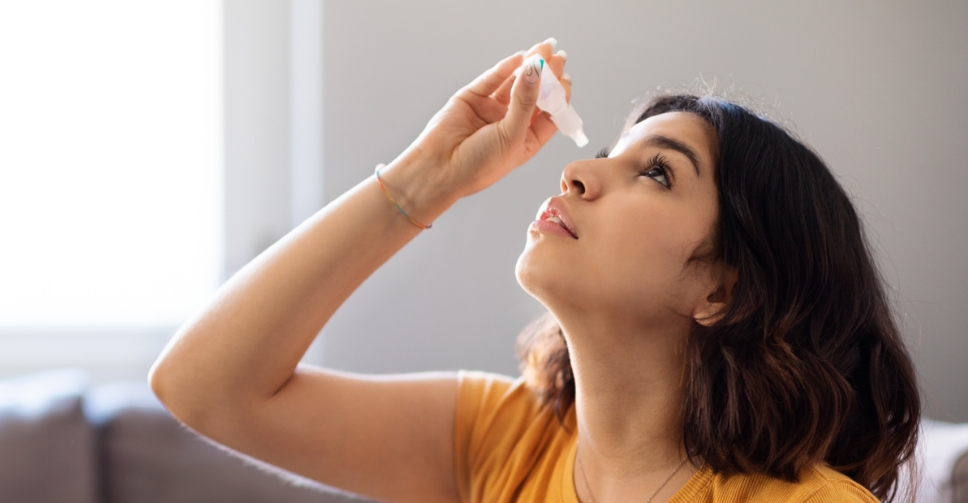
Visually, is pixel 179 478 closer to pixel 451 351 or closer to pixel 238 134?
pixel 451 351

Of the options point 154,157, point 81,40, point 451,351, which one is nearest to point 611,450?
point 451,351

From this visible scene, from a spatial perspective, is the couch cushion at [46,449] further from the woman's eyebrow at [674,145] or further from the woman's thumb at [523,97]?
the woman's eyebrow at [674,145]

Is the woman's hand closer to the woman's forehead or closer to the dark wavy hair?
the woman's forehead

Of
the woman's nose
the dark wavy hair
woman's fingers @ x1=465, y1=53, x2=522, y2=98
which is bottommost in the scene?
the dark wavy hair

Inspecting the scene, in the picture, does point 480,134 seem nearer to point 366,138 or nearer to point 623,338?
point 623,338

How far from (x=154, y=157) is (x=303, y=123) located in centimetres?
41

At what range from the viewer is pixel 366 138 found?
1.62 meters

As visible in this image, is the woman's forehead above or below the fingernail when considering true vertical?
below

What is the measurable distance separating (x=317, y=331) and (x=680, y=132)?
57cm

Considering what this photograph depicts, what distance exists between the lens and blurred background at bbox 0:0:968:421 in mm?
1424

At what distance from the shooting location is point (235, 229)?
1.76m

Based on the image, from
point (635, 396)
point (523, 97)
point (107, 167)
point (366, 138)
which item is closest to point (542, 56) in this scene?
point (523, 97)

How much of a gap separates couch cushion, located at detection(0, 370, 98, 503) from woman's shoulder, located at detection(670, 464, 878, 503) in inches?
41.6

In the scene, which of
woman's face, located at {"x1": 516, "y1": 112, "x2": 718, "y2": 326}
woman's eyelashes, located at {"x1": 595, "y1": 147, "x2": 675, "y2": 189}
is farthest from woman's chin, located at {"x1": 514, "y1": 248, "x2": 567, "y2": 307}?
woman's eyelashes, located at {"x1": 595, "y1": 147, "x2": 675, "y2": 189}
